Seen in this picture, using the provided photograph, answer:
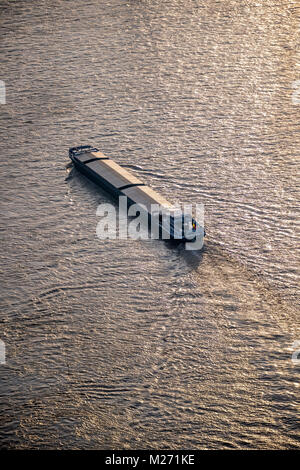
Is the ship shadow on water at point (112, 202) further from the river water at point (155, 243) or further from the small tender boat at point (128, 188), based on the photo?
the small tender boat at point (128, 188)

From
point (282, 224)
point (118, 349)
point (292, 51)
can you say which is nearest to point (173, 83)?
point (292, 51)

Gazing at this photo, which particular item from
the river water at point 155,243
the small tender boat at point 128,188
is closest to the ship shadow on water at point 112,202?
the river water at point 155,243

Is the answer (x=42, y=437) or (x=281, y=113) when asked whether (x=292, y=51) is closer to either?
(x=281, y=113)

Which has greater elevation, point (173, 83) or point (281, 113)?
point (173, 83)

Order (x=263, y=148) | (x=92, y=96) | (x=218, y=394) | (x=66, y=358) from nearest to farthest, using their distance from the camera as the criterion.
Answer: (x=218, y=394) → (x=66, y=358) → (x=263, y=148) → (x=92, y=96)

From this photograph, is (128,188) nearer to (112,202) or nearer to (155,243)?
(112,202)

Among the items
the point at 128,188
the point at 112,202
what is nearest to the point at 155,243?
the point at 128,188
